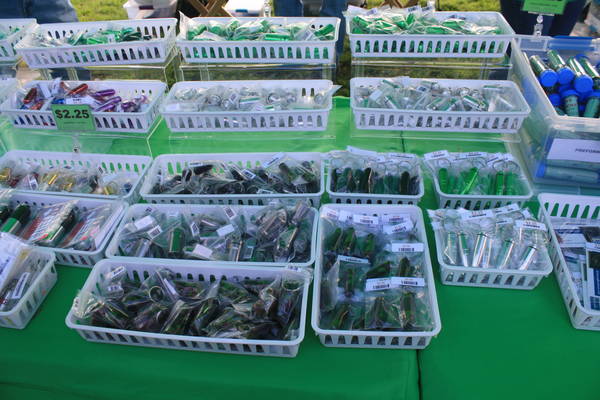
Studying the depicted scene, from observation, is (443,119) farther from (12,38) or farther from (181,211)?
(12,38)

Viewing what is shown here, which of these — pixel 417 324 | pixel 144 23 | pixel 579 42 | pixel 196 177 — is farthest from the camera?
pixel 144 23

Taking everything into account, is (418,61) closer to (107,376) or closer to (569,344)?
(569,344)

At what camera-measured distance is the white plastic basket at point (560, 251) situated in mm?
1266

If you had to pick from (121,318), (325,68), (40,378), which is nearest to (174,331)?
(121,318)

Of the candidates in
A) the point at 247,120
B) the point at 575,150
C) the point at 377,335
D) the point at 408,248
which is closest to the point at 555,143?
the point at 575,150

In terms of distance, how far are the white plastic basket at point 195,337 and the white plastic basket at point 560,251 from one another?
0.81 metres

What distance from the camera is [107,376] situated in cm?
125

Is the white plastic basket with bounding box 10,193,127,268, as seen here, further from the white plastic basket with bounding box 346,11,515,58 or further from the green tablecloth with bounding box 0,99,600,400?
the white plastic basket with bounding box 346,11,515,58

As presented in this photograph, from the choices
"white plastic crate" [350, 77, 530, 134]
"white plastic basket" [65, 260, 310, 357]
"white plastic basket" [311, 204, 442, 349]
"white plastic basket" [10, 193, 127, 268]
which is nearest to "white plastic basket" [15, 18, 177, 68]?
"white plastic basket" [10, 193, 127, 268]

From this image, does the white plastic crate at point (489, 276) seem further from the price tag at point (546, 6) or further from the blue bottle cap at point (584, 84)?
the price tag at point (546, 6)

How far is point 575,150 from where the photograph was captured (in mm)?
1663

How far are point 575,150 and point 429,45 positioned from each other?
803 millimetres

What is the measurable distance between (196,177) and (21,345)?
83 cm

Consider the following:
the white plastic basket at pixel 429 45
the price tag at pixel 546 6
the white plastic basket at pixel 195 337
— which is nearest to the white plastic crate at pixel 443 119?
the white plastic basket at pixel 429 45
